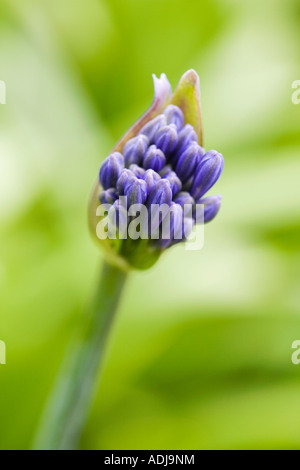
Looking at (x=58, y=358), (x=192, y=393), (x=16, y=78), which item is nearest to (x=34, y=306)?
(x=58, y=358)

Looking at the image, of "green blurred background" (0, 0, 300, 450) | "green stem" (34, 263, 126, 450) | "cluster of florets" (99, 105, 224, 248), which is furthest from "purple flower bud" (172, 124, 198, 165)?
"green blurred background" (0, 0, 300, 450)

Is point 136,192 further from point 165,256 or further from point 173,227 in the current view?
point 165,256

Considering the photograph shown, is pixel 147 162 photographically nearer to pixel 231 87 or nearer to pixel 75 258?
pixel 75 258

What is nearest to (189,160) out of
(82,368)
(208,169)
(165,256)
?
(208,169)

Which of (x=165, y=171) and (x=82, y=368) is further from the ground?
(x=165, y=171)

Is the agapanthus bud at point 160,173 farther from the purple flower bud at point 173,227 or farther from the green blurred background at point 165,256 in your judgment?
the green blurred background at point 165,256
